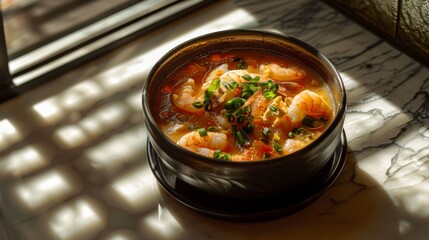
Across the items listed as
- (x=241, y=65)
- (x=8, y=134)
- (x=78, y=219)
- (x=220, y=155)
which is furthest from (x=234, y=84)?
(x=8, y=134)

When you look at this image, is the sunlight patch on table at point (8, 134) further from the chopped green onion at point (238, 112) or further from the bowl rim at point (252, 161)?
the chopped green onion at point (238, 112)

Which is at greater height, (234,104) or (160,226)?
(234,104)

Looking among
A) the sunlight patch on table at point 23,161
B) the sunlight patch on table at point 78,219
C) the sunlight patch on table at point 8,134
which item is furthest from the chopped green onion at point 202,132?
the sunlight patch on table at point 8,134

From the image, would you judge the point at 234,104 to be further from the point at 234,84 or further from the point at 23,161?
the point at 23,161

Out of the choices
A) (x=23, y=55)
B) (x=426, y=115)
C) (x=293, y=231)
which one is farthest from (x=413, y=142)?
(x=23, y=55)

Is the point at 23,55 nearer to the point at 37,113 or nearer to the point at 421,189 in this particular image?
the point at 37,113

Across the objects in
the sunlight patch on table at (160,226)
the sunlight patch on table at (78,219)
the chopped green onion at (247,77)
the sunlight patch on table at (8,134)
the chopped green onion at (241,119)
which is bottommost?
the sunlight patch on table at (160,226)
